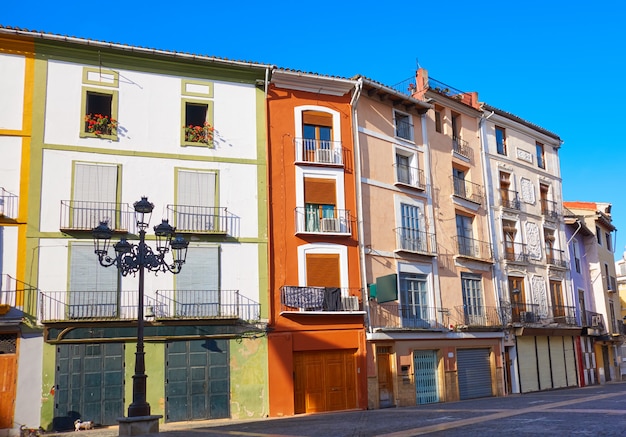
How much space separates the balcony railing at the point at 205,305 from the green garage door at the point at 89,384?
176 centimetres

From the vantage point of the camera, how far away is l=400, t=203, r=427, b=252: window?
25.2 metres

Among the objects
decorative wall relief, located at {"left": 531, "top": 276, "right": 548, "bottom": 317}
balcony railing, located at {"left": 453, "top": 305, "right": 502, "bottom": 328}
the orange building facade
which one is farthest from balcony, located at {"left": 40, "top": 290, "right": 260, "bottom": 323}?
decorative wall relief, located at {"left": 531, "top": 276, "right": 548, "bottom": 317}

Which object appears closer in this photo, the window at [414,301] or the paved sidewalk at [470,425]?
the paved sidewalk at [470,425]

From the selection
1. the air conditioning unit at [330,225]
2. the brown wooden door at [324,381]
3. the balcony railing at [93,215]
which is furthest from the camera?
the air conditioning unit at [330,225]

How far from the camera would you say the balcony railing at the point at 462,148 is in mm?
29058

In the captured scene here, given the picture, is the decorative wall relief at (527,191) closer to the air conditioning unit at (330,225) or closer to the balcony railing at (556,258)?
the balcony railing at (556,258)

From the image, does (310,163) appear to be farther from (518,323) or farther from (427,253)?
(518,323)

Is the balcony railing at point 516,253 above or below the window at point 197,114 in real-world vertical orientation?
below

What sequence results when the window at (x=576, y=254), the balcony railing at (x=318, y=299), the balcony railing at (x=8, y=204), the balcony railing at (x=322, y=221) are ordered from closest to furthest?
1. the balcony railing at (x=8, y=204)
2. the balcony railing at (x=318, y=299)
3. the balcony railing at (x=322, y=221)
4. the window at (x=576, y=254)

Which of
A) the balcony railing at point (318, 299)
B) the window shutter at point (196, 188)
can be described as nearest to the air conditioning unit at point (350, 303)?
the balcony railing at point (318, 299)

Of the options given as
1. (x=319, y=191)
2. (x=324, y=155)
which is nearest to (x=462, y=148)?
(x=324, y=155)

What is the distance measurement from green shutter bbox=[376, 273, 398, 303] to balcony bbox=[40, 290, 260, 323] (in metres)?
4.32

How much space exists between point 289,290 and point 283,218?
244cm

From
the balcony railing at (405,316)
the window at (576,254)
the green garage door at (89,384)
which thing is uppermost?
the window at (576,254)
